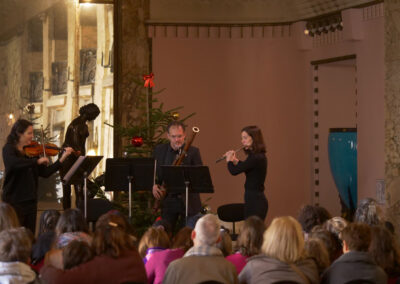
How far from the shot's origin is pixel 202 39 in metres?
11.2

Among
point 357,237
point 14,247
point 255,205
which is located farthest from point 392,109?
point 14,247

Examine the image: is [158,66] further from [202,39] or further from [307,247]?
[307,247]

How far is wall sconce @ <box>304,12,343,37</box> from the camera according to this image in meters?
10.2

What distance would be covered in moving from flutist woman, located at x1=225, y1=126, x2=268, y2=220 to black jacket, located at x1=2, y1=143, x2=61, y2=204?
190 centimetres

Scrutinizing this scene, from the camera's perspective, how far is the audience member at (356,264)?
4.08m

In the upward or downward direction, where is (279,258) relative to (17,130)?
downward

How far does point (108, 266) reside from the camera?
4098mm

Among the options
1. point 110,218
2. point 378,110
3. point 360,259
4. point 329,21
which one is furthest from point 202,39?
point 360,259

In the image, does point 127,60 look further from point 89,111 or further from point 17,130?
point 17,130

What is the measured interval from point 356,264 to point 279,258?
462 millimetres

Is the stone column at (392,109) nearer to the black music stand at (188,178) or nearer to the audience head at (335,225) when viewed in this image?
the black music stand at (188,178)

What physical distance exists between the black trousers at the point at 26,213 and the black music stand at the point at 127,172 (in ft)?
2.52

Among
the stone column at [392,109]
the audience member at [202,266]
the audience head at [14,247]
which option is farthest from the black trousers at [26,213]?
the stone column at [392,109]

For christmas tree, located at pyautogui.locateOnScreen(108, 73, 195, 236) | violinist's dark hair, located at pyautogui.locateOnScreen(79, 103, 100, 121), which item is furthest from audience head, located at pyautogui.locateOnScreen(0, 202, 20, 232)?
violinist's dark hair, located at pyautogui.locateOnScreen(79, 103, 100, 121)
